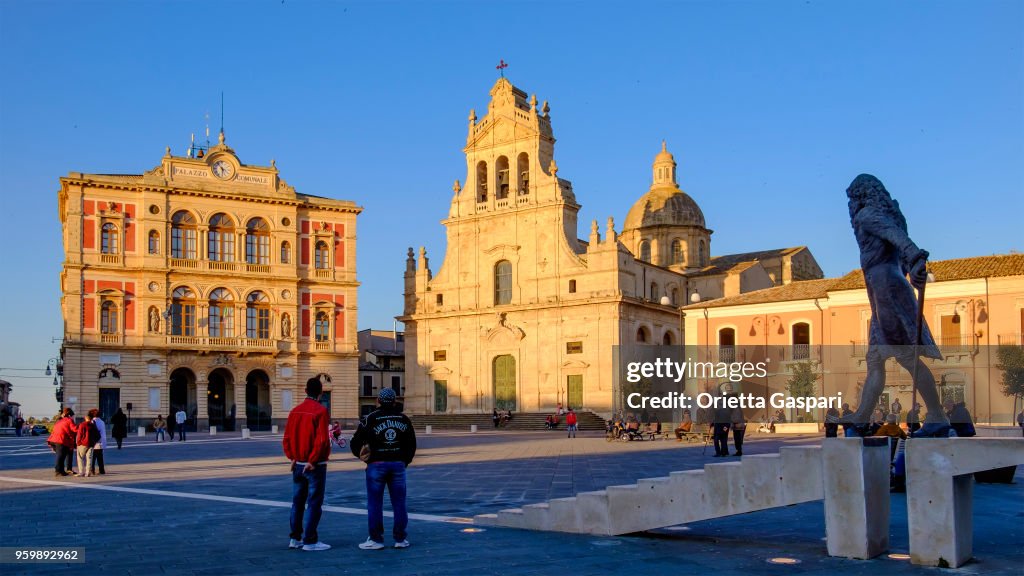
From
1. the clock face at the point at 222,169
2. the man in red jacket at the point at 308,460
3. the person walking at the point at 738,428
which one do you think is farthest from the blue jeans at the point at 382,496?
the clock face at the point at 222,169

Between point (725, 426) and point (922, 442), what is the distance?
13943 mm

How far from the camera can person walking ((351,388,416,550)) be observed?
923cm

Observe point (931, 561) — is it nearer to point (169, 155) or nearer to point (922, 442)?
point (922, 442)

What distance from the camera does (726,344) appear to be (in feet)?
137

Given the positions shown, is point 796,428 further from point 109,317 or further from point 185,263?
point 109,317

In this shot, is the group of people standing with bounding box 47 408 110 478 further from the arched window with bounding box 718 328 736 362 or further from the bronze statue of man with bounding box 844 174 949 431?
the arched window with bounding box 718 328 736 362

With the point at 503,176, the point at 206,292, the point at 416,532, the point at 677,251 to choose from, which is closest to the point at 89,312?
the point at 206,292

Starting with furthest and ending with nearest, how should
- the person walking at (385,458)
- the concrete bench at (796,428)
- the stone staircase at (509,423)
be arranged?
the stone staircase at (509,423)
the concrete bench at (796,428)
the person walking at (385,458)

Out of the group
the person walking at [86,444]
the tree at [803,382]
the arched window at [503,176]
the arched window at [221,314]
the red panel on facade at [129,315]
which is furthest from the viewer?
the arched window at [503,176]

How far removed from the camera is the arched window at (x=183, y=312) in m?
51.9

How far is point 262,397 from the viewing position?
5500 cm

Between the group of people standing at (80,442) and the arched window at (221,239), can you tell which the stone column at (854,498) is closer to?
the group of people standing at (80,442)

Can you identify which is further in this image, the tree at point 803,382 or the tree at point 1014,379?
the tree at point 803,382

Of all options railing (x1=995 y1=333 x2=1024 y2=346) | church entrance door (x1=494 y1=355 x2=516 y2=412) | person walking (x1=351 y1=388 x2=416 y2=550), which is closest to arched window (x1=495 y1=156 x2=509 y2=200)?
church entrance door (x1=494 y1=355 x2=516 y2=412)
